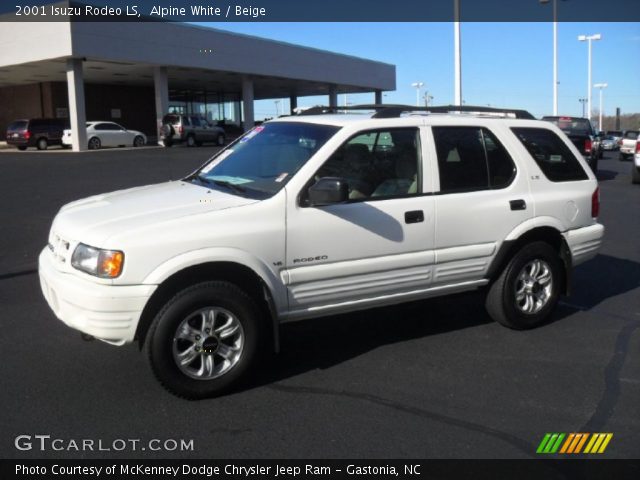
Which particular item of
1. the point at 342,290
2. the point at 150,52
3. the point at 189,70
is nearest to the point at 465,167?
the point at 342,290

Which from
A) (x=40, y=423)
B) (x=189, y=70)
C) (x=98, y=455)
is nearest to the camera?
(x=98, y=455)

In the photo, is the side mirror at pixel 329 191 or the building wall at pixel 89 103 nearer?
the side mirror at pixel 329 191

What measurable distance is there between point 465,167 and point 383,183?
2.59 ft

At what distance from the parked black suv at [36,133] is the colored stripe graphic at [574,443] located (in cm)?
3448

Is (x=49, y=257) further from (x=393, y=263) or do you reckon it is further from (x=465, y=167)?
(x=465, y=167)

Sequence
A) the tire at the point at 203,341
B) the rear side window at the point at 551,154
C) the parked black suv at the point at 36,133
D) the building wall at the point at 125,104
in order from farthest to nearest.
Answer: the building wall at the point at 125,104, the parked black suv at the point at 36,133, the rear side window at the point at 551,154, the tire at the point at 203,341

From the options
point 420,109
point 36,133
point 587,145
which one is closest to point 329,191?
point 420,109

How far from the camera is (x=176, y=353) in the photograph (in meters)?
4.23

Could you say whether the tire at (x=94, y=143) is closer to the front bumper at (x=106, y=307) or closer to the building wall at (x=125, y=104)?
the building wall at (x=125, y=104)

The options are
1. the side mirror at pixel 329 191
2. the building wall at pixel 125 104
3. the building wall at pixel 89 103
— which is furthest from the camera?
the building wall at pixel 125 104

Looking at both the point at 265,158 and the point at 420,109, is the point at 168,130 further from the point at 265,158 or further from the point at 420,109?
the point at 265,158

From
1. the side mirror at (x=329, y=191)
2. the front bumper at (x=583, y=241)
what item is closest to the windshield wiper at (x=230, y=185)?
the side mirror at (x=329, y=191)

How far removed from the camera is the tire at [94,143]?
34.9m

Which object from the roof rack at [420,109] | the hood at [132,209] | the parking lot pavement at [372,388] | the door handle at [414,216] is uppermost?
the roof rack at [420,109]
